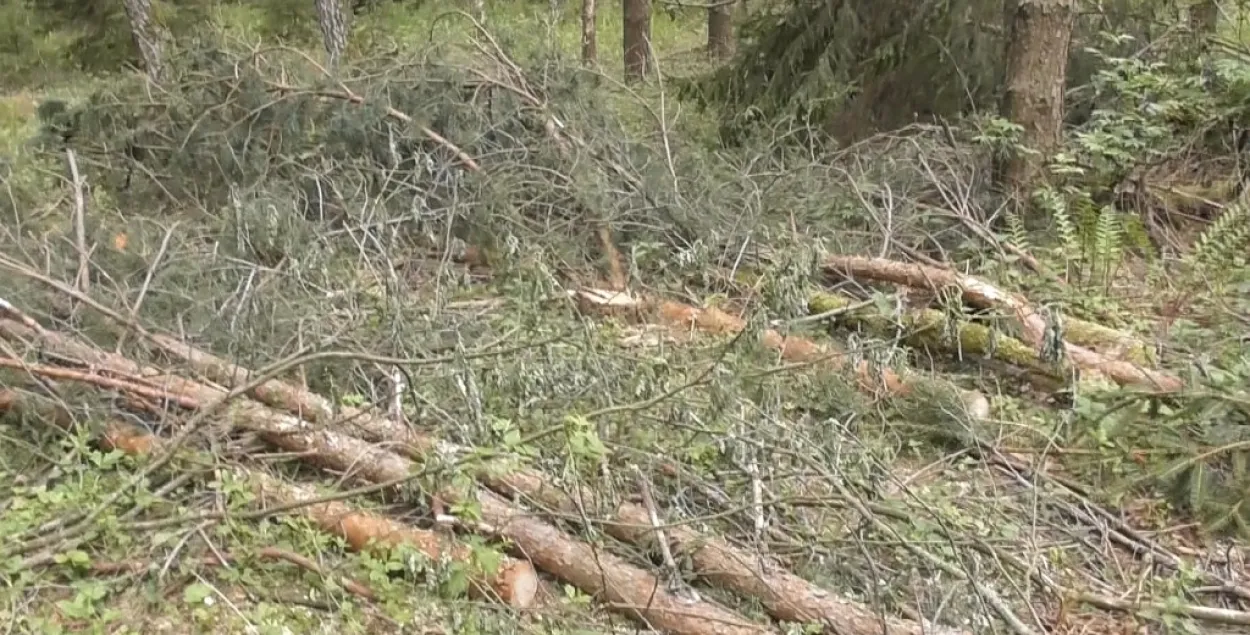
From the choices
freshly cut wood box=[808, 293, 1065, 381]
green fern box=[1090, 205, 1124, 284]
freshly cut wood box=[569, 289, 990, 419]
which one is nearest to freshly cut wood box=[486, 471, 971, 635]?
freshly cut wood box=[569, 289, 990, 419]

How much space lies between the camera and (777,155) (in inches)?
266

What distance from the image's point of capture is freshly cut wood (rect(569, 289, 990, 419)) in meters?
4.25

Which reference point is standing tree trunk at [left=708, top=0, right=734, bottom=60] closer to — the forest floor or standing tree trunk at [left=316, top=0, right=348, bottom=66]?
standing tree trunk at [left=316, top=0, right=348, bottom=66]

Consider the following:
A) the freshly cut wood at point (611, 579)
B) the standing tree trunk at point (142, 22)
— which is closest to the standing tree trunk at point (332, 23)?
the standing tree trunk at point (142, 22)

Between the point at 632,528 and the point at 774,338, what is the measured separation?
159 cm

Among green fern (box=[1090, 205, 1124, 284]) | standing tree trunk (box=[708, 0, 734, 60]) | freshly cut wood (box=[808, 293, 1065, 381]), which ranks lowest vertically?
freshly cut wood (box=[808, 293, 1065, 381])

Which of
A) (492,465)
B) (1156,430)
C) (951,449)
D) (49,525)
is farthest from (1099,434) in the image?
(49,525)

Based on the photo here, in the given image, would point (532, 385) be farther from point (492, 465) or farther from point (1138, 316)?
point (1138, 316)

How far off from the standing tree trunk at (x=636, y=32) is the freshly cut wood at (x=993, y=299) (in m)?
5.39

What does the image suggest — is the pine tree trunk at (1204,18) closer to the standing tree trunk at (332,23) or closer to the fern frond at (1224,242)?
the fern frond at (1224,242)

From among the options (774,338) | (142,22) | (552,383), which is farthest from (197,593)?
(142,22)

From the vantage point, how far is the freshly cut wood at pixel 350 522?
10.1 ft

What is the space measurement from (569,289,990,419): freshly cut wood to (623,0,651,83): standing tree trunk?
556 centimetres

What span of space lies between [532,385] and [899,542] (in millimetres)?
1334
